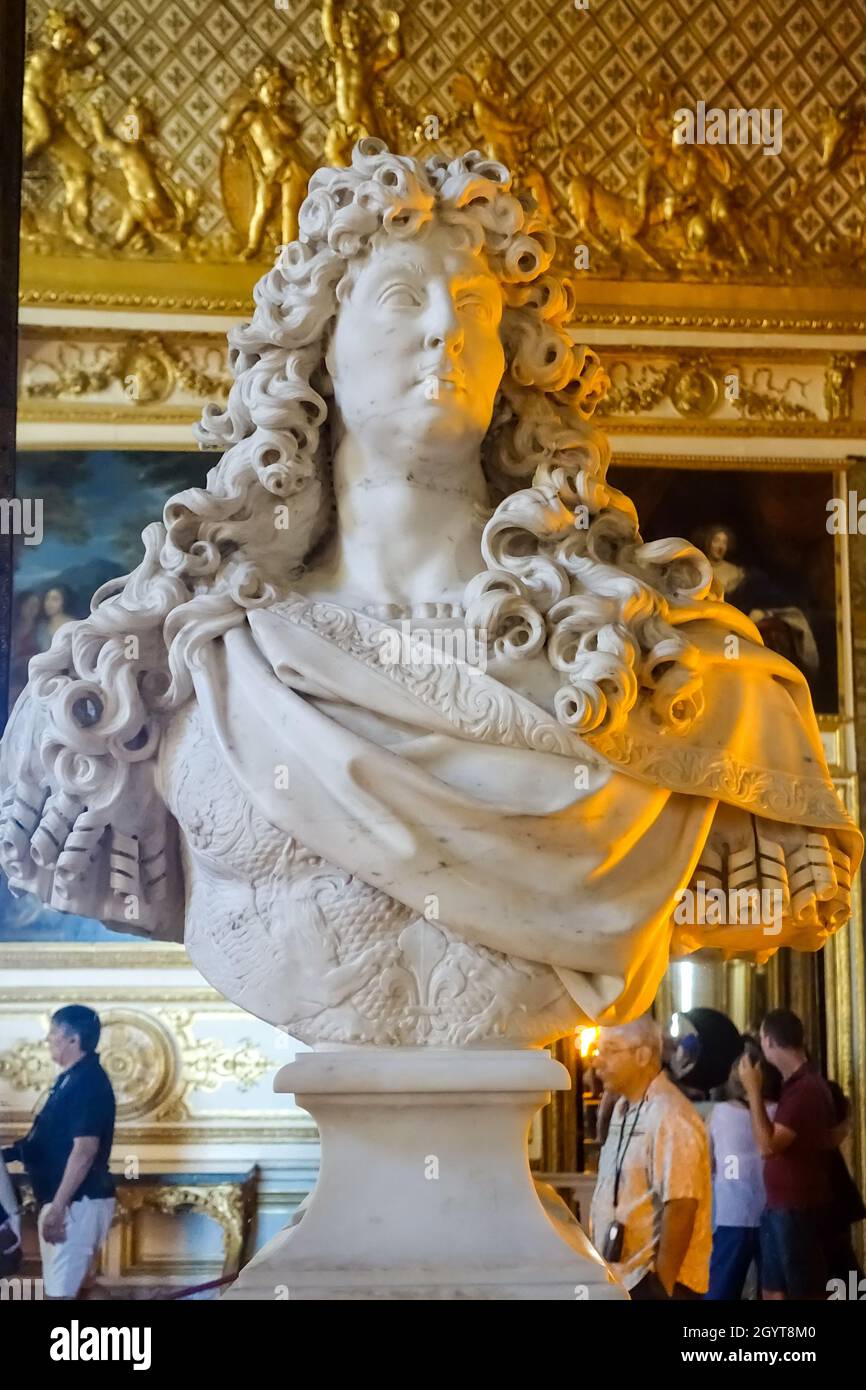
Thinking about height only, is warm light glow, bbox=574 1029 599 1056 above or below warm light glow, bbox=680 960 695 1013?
below

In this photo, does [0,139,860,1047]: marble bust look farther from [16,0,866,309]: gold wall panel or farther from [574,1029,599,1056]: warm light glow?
[16,0,866,309]: gold wall panel

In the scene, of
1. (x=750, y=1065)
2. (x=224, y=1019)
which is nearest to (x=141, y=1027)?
(x=224, y=1019)

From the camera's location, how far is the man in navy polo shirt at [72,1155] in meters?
8.45

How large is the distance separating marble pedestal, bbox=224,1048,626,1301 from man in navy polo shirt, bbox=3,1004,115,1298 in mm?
5531

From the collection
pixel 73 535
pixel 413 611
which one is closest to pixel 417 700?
pixel 413 611

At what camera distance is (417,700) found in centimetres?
311

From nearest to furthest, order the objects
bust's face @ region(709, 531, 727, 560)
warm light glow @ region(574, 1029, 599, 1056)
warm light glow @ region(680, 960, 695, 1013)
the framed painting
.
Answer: warm light glow @ region(574, 1029, 599, 1056) < warm light glow @ region(680, 960, 695, 1013) < the framed painting < bust's face @ region(709, 531, 727, 560)

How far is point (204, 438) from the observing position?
3.53 meters

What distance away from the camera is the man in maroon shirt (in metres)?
8.41

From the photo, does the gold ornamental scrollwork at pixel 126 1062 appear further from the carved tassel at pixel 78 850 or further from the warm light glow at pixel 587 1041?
the carved tassel at pixel 78 850

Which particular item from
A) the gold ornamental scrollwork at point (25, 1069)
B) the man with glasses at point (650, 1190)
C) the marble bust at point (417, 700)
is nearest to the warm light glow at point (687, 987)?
the man with glasses at point (650, 1190)

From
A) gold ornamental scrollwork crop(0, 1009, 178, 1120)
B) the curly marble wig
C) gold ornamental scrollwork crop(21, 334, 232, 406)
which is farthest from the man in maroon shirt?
the curly marble wig

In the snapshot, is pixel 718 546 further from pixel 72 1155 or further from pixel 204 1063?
pixel 72 1155

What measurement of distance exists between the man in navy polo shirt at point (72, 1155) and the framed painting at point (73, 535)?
0.60 metres
